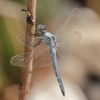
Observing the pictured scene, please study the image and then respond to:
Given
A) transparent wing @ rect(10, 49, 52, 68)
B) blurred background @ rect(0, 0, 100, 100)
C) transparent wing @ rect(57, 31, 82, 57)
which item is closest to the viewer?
transparent wing @ rect(10, 49, 52, 68)

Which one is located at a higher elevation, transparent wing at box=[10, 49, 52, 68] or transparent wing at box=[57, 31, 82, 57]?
transparent wing at box=[57, 31, 82, 57]

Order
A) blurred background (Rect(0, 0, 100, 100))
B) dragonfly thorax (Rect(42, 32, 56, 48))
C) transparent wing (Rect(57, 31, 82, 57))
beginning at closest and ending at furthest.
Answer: dragonfly thorax (Rect(42, 32, 56, 48)) → transparent wing (Rect(57, 31, 82, 57)) → blurred background (Rect(0, 0, 100, 100))

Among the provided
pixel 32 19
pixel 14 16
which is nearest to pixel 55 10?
pixel 14 16

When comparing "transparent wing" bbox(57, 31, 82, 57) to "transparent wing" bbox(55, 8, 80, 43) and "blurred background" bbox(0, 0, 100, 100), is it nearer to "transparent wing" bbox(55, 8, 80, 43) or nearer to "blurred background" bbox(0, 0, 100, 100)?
"transparent wing" bbox(55, 8, 80, 43)

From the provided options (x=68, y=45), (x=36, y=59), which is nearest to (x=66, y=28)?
(x=68, y=45)

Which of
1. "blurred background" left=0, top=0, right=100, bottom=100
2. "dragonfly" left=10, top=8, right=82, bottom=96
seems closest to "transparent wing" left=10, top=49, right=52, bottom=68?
"dragonfly" left=10, top=8, right=82, bottom=96

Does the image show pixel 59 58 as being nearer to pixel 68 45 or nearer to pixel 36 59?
pixel 68 45
